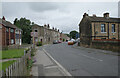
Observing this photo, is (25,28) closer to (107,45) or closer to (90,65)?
(107,45)

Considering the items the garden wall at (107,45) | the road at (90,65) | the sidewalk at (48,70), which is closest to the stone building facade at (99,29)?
the garden wall at (107,45)

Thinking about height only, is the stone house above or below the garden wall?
above

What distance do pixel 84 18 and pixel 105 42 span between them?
9.99 meters

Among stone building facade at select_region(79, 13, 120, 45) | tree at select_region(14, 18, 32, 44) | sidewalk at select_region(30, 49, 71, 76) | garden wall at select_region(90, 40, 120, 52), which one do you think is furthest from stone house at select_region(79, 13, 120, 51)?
tree at select_region(14, 18, 32, 44)

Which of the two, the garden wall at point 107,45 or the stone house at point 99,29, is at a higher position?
the stone house at point 99,29

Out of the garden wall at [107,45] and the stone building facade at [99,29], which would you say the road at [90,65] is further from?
the stone building facade at [99,29]

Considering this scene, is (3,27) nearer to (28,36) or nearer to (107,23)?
(28,36)

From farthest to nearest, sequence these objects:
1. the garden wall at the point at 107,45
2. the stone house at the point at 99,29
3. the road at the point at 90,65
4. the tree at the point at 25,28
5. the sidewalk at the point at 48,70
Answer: the tree at the point at 25,28 → the stone house at the point at 99,29 → the garden wall at the point at 107,45 → the road at the point at 90,65 → the sidewalk at the point at 48,70

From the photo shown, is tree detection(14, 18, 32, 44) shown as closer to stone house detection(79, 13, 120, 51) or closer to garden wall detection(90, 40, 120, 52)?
stone house detection(79, 13, 120, 51)

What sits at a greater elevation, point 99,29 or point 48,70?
point 99,29

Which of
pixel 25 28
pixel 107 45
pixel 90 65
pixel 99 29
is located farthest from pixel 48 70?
Result: pixel 25 28

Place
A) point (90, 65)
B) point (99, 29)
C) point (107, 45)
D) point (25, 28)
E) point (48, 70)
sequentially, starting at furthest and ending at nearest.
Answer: point (25, 28) < point (99, 29) < point (107, 45) < point (90, 65) < point (48, 70)

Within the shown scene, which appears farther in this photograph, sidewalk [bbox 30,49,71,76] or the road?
the road

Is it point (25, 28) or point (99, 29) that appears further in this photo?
point (25, 28)
